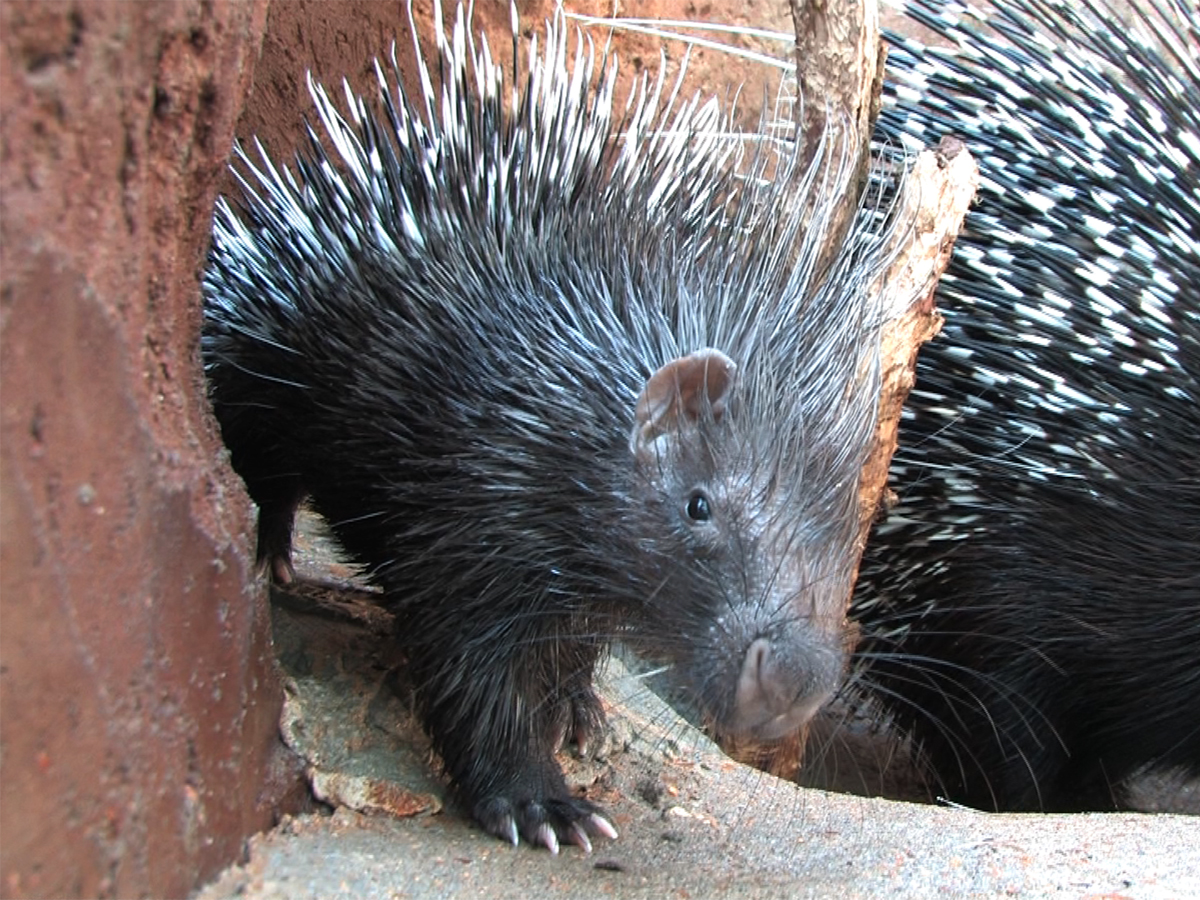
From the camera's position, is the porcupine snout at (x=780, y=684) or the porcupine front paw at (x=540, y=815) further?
the porcupine front paw at (x=540, y=815)

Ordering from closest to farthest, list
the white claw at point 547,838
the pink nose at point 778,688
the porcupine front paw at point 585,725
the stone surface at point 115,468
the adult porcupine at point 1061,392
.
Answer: the stone surface at point 115,468 → the pink nose at point 778,688 → the white claw at point 547,838 → the porcupine front paw at point 585,725 → the adult porcupine at point 1061,392

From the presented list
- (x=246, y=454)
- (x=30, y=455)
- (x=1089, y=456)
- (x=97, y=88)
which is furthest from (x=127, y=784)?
(x=1089, y=456)

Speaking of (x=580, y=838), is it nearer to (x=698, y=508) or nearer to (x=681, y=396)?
(x=698, y=508)

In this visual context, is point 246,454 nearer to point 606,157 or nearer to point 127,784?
point 606,157

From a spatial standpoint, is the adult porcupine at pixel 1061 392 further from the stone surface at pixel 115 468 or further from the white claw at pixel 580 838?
the stone surface at pixel 115 468

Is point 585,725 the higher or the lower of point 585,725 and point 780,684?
the lower

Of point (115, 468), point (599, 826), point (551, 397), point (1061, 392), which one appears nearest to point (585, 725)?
point (599, 826)

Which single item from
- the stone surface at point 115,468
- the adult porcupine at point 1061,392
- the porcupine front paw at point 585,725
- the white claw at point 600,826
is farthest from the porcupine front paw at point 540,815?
the adult porcupine at point 1061,392

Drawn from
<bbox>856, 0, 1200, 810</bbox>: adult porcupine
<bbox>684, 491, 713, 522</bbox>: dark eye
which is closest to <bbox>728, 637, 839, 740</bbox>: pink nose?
<bbox>684, 491, 713, 522</bbox>: dark eye
